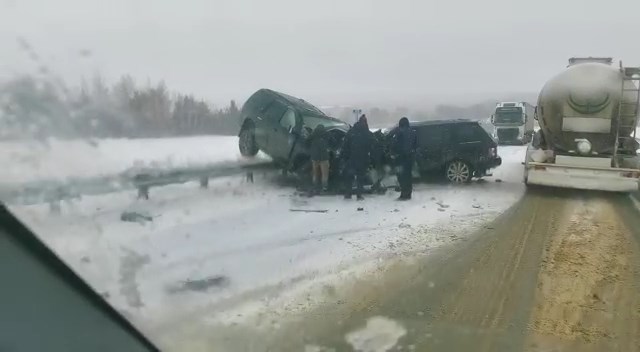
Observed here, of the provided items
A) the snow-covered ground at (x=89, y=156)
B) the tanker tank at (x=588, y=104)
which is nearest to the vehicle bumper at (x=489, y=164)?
the tanker tank at (x=588, y=104)

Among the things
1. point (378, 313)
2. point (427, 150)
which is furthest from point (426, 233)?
point (427, 150)

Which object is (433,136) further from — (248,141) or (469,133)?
(248,141)

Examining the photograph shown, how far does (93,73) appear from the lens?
3533 mm

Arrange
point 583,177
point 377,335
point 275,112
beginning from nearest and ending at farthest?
point 377,335 < point 275,112 < point 583,177

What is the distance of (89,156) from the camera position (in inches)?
146

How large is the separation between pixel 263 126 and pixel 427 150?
4.55 metres

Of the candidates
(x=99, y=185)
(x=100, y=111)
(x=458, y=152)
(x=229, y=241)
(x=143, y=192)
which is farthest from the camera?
(x=458, y=152)

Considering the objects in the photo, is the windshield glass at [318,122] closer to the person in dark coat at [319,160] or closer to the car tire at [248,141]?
the person in dark coat at [319,160]

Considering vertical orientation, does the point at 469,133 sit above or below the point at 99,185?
below

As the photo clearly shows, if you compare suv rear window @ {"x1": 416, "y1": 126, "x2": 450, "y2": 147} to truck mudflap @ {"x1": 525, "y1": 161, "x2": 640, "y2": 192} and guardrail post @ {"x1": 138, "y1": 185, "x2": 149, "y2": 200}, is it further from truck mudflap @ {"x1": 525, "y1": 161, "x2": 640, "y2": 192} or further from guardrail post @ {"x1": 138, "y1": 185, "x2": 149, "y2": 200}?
guardrail post @ {"x1": 138, "y1": 185, "x2": 149, "y2": 200}

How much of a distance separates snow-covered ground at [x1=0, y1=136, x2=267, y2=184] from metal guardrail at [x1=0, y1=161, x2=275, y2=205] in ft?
0.17

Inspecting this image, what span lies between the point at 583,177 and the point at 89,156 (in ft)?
33.6

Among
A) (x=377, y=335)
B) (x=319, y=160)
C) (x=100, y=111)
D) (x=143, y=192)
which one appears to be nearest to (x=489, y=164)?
(x=319, y=160)

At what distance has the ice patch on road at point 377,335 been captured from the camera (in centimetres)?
414
